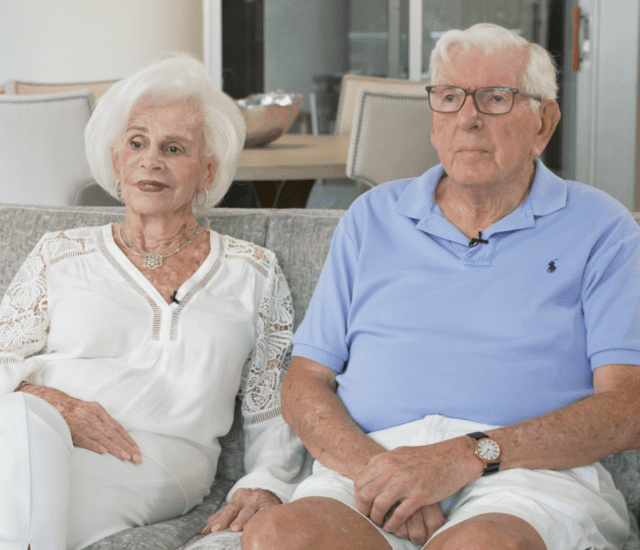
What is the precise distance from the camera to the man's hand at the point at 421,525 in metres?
1.22

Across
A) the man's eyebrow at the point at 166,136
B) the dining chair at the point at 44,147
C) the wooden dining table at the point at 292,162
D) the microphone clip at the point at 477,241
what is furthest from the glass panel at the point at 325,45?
the microphone clip at the point at 477,241

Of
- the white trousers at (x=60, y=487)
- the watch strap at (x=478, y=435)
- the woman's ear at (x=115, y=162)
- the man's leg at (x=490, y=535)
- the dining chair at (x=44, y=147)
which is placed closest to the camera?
the man's leg at (x=490, y=535)

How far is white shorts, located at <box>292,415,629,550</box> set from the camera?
1158 mm

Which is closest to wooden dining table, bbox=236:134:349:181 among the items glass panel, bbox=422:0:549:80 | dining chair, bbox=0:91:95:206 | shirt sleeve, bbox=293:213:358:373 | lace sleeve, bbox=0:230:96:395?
dining chair, bbox=0:91:95:206

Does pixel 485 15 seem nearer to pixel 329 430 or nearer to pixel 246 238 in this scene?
pixel 246 238

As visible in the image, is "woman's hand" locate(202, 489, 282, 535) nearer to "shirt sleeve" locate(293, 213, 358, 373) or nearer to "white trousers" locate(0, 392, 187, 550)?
"white trousers" locate(0, 392, 187, 550)

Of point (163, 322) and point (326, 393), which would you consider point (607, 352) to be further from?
point (163, 322)

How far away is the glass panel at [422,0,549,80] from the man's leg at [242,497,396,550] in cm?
555

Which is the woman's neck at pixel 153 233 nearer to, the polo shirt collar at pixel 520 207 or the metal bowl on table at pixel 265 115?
the polo shirt collar at pixel 520 207

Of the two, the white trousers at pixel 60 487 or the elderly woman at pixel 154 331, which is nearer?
the white trousers at pixel 60 487

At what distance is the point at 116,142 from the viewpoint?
1752 millimetres

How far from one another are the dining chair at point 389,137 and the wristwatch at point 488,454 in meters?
1.66

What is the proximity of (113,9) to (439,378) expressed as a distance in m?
5.25

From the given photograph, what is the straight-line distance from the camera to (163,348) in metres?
1.56
